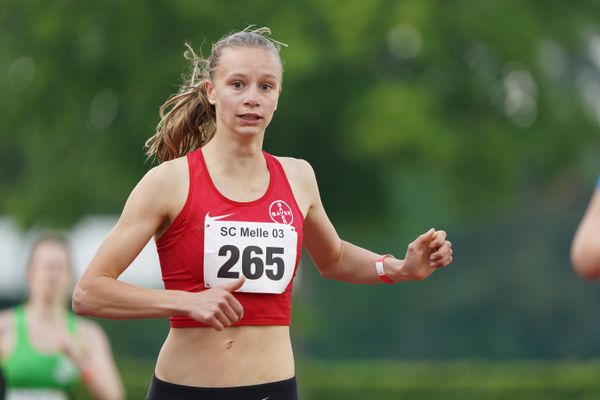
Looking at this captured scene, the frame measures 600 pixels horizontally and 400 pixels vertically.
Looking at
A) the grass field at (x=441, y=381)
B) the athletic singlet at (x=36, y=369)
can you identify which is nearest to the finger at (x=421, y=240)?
the athletic singlet at (x=36, y=369)

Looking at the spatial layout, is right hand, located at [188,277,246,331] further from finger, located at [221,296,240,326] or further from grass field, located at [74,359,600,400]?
grass field, located at [74,359,600,400]

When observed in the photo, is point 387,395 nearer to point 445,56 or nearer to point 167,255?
point 445,56

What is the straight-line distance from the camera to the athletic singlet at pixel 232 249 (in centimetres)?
436

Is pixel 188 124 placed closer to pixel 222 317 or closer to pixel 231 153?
pixel 231 153

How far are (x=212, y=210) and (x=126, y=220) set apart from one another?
→ 0.29 metres

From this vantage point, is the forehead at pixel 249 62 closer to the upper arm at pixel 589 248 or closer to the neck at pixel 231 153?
the neck at pixel 231 153

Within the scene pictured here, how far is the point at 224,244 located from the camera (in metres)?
4.36

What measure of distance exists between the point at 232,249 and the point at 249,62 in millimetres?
630

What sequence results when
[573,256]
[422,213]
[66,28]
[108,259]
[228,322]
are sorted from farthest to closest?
1. [422,213]
2. [66,28]
3. [108,259]
4. [228,322]
5. [573,256]

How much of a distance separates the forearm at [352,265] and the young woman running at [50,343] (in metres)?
2.40

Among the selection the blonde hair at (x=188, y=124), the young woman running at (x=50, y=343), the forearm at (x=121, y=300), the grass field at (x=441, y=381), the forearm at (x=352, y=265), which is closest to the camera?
the forearm at (x=121, y=300)

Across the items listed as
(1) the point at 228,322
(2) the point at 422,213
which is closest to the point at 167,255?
(1) the point at 228,322

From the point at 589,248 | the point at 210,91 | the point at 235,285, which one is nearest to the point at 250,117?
the point at 210,91

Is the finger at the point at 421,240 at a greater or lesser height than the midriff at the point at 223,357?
greater
